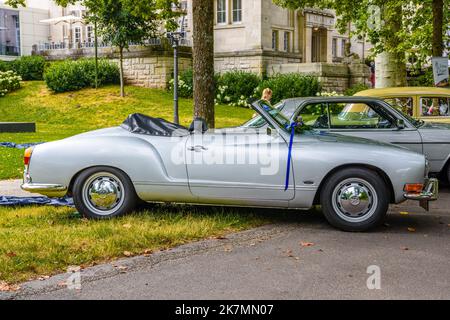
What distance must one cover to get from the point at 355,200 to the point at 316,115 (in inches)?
113

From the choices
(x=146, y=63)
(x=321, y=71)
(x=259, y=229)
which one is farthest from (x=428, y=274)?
(x=146, y=63)

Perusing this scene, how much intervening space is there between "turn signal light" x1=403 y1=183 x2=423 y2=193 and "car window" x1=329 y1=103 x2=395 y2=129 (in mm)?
2799

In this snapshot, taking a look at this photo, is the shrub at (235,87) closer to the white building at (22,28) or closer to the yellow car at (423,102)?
the yellow car at (423,102)

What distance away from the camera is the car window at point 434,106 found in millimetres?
10805

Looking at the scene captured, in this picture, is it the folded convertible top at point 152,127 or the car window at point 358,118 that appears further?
the car window at point 358,118

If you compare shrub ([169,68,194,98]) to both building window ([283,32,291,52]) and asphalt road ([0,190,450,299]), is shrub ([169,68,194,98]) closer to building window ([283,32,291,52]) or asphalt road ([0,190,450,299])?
building window ([283,32,291,52])

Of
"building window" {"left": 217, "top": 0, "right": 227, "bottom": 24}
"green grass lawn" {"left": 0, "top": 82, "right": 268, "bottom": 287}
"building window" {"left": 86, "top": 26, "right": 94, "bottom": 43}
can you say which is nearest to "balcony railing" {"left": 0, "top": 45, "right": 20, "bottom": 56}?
"building window" {"left": 86, "top": 26, "right": 94, "bottom": 43}

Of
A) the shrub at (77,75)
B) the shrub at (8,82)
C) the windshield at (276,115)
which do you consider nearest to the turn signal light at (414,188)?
the windshield at (276,115)

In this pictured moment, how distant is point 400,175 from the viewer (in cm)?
645

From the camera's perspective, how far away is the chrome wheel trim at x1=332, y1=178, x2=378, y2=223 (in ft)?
21.2

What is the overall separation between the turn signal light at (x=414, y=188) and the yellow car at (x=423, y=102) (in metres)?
4.51

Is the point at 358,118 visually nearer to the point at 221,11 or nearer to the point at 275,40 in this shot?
the point at 275,40

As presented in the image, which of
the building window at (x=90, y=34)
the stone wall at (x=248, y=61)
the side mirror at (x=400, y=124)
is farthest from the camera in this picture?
the building window at (x=90, y=34)

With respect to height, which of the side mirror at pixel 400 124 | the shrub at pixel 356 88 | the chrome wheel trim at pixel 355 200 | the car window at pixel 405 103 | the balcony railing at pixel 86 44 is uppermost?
the balcony railing at pixel 86 44
